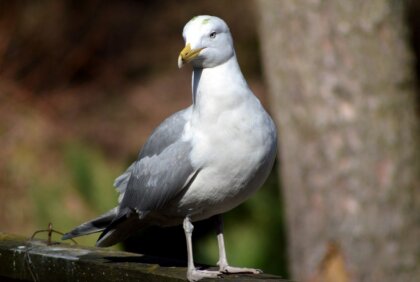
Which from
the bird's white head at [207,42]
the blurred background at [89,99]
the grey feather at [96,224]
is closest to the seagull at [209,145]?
the bird's white head at [207,42]

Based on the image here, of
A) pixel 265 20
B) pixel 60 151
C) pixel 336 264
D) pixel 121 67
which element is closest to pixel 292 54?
pixel 265 20

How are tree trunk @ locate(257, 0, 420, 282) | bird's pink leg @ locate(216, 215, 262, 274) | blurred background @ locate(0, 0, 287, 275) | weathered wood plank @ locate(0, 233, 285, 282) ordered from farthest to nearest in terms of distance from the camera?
1. blurred background @ locate(0, 0, 287, 275)
2. tree trunk @ locate(257, 0, 420, 282)
3. bird's pink leg @ locate(216, 215, 262, 274)
4. weathered wood plank @ locate(0, 233, 285, 282)

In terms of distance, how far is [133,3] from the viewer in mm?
10336

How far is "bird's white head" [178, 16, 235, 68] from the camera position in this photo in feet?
8.57

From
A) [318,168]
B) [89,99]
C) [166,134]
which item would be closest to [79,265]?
[166,134]

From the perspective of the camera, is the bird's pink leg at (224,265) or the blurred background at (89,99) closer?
the bird's pink leg at (224,265)

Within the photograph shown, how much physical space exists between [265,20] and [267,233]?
5.41ft

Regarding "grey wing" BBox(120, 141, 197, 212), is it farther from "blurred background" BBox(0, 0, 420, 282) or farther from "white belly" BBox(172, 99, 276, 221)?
"blurred background" BBox(0, 0, 420, 282)

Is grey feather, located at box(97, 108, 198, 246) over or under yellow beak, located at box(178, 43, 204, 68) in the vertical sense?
under

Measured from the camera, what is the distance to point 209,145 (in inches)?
103

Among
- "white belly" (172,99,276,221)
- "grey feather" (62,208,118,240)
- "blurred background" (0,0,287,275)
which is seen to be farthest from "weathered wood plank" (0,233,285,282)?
"blurred background" (0,0,287,275)

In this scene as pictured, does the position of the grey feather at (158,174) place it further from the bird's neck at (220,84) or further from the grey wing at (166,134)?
the bird's neck at (220,84)

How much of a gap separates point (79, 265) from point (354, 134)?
2526 millimetres

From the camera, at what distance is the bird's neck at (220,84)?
2648 mm
